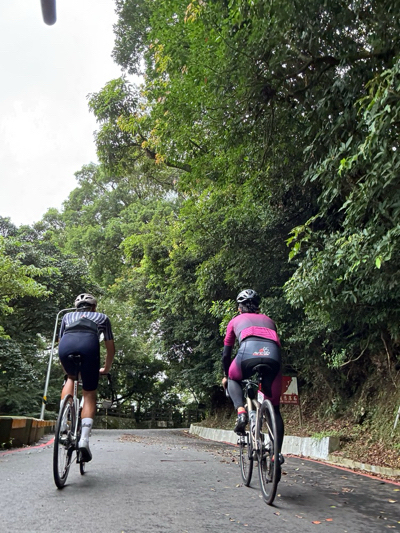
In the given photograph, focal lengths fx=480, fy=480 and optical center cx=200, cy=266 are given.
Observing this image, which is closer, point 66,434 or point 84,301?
point 66,434

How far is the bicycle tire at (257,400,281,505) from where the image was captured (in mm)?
3697

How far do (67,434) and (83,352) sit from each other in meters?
0.71

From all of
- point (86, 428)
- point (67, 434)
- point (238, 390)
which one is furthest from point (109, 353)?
point (238, 390)

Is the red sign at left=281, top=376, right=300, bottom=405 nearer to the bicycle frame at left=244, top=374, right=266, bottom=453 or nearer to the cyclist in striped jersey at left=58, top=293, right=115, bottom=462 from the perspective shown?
the bicycle frame at left=244, top=374, right=266, bottom=453

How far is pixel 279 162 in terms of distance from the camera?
32.4 ft

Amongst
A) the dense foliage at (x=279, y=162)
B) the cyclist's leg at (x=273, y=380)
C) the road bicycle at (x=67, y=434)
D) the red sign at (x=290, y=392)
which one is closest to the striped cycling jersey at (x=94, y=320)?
the road bicycle at (x=67, y=434)

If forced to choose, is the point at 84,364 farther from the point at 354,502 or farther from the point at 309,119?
the point at 309,119

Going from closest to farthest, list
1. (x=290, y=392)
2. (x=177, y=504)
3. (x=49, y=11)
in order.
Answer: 1. (x=49, y=11)
2. (x=177, y=504)
3. (x=290, y=392)

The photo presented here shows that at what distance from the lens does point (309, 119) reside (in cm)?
787

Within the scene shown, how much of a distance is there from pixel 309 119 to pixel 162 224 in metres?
14.3

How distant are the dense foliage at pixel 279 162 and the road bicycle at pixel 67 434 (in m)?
3.62

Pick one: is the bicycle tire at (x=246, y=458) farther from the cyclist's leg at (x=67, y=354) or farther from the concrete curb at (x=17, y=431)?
the concrete curb at (x=17, y=431)

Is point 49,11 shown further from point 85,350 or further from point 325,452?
point 325,452

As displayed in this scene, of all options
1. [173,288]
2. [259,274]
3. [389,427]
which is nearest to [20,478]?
[389,427]
